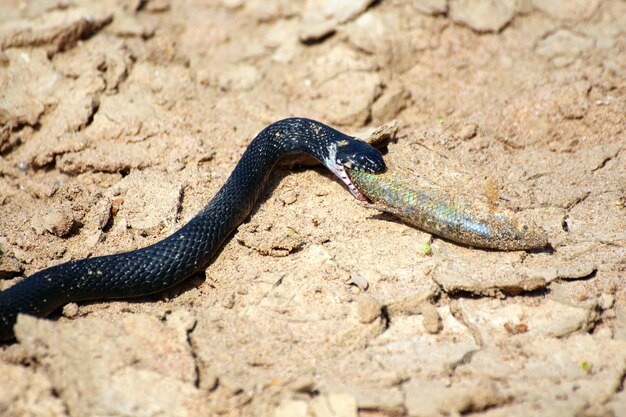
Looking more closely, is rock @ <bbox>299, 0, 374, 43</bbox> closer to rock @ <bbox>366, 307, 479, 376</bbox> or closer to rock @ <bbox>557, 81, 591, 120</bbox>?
rock @ <bbox>557, 81, 591, 120</bbox>

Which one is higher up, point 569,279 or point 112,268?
point 569,279

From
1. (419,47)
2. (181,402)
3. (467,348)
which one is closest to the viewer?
(181,402)

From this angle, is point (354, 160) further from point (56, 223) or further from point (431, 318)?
point (56, 223)

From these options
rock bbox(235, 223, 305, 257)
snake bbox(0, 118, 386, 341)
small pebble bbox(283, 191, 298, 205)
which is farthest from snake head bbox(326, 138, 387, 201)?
rock bbox(235, 223, 305, 257)

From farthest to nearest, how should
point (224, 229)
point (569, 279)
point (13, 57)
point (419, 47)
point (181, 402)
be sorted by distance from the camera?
point (419, 47)
point (13, 57)
point (224, 229)
point (569, 279)
point (181, 402)

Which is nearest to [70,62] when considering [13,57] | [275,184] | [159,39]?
[13,57]

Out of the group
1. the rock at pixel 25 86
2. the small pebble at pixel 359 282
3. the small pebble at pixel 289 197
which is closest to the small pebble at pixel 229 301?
the small pebble at pixel 359 282

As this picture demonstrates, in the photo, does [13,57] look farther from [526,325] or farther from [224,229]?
[526,325]

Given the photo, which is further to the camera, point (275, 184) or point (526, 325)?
point (275, 184)
